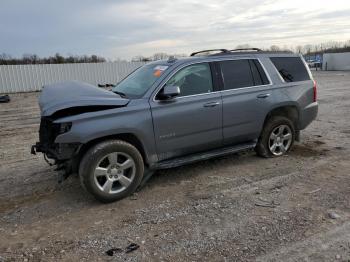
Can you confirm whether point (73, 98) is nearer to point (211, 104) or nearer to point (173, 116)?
point (173, 116)

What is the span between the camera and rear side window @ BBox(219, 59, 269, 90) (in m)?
5.56

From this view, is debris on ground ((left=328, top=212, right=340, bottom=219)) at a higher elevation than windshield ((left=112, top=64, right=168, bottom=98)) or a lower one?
lower

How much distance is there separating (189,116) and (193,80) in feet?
1.92

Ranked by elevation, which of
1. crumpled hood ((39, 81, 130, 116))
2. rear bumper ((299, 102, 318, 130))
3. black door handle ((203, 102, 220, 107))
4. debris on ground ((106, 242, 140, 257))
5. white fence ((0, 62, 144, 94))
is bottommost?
debris on ground ((106, 242, 140, 257))

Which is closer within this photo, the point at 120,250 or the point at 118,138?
the point at 120,250

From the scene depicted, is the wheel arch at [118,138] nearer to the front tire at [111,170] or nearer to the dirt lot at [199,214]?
the front tire at [111,170]

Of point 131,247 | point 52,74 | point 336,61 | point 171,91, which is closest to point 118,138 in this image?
point 171,91

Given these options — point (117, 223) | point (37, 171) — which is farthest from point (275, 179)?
point (37, 171)

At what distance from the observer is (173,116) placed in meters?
4.93

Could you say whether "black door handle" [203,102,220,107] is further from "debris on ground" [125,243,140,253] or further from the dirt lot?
"debris on ground" [125,243,140,253]

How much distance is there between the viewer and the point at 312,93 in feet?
21.1

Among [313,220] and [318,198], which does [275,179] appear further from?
[313,220]

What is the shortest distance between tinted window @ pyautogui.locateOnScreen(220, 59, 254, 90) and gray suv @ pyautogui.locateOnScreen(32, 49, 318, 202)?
17 mm

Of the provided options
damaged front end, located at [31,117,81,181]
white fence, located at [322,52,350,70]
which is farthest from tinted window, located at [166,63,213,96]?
white fence, located at [322,52,350,70]
